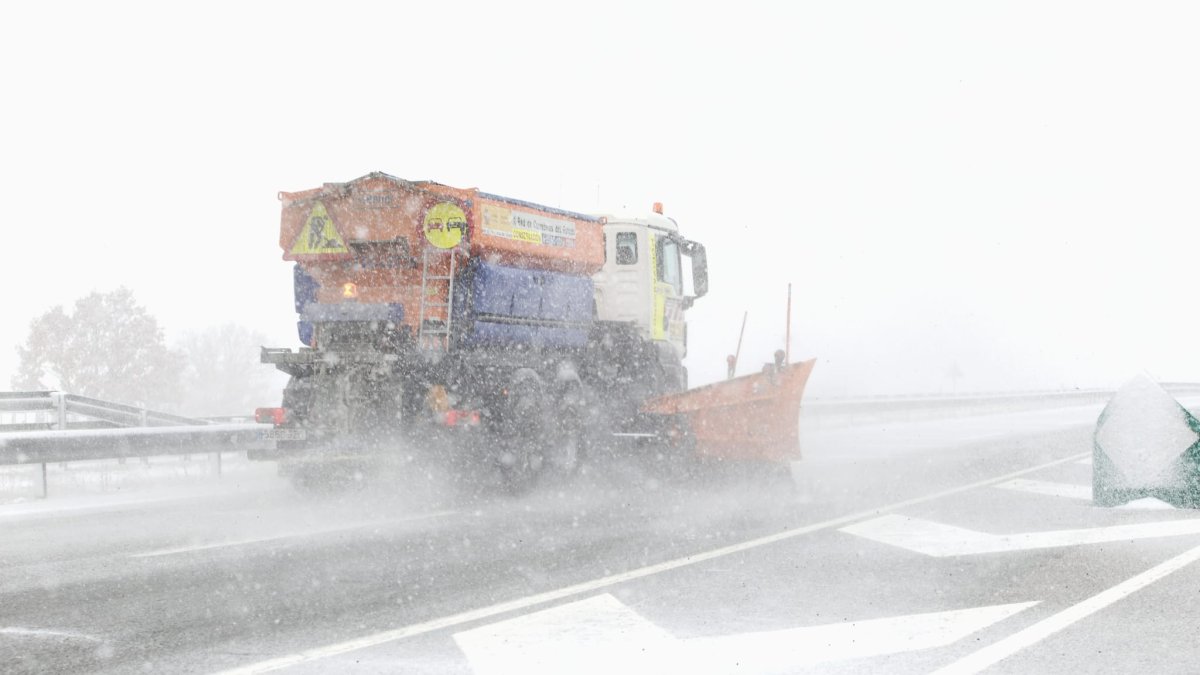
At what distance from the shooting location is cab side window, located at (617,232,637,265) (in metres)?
13.2

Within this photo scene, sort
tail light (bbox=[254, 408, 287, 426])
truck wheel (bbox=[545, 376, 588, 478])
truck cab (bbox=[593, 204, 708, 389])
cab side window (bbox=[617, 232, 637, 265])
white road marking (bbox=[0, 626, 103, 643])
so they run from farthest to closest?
1. cab side window (bbox=[617, 232, 637, 265])
2. truck cab (bbox=[593, 204, 708, 389])
3. truck wheel (bbox=[545, 376, 588, 478])
4. tail light (bbox=[254, 408, 287, 426])
5. white road marking (bbox=[0, 626, 103, 643])

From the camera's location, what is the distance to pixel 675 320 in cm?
1380

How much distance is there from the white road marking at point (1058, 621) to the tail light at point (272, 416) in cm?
745

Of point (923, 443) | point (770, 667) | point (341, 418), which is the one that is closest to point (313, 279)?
point (341, 418)

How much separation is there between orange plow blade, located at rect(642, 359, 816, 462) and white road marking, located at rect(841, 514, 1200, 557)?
2.81 metres

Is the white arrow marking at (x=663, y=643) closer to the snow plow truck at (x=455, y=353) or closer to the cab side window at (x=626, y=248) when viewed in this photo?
the snow plow truck at (x=455, y=353)

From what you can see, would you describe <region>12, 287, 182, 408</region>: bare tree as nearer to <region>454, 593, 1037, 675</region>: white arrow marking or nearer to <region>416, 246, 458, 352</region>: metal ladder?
<region>416, 246, 458, 352</region>: metal ladder

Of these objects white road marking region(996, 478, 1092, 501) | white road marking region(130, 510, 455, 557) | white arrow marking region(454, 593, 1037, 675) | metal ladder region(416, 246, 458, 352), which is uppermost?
metal ladder region(416, 246, 458, 352)

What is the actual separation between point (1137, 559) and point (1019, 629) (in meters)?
2.38

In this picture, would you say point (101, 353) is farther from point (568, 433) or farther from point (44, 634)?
point (44, 634)

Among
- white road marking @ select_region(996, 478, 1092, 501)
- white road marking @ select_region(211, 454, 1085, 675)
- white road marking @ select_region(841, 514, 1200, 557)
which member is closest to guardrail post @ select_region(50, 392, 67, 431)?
white road marking @ select_region(211, 454, 1085, 675)

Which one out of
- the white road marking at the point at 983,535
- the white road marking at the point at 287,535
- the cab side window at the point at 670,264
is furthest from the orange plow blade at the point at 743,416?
the white road marking at the point at 287,535

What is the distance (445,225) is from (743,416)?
3.67 meters

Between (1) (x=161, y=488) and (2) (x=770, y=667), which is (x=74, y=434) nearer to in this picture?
(1) (x=161, y=488)
